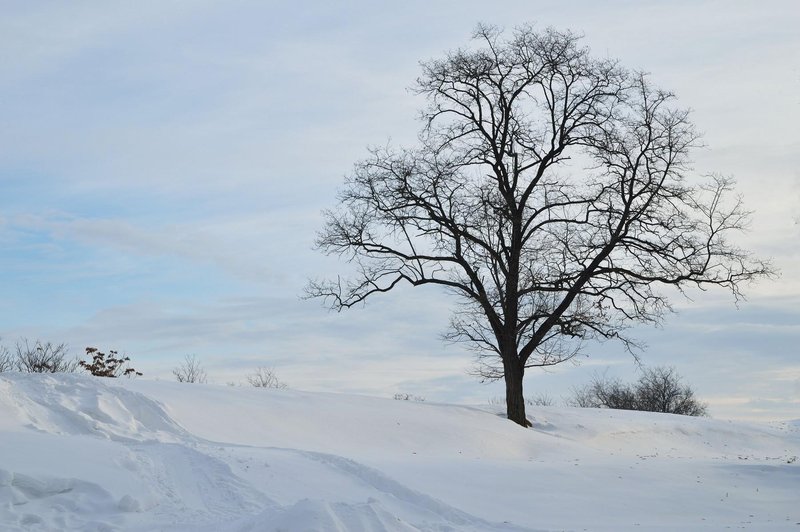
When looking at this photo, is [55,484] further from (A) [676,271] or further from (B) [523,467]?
(A) [676,271]

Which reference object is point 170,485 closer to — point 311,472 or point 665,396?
point 311,472

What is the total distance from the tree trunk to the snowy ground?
1296 millimetres

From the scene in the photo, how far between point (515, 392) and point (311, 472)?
1095cm

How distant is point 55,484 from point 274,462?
2919 millimetres

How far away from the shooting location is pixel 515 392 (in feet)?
68.1

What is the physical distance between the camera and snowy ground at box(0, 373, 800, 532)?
8.52m

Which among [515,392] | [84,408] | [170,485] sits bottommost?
[170,485]

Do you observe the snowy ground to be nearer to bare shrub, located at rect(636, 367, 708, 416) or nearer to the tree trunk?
the tree trunk

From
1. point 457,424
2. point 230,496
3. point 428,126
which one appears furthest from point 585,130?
point 230,496

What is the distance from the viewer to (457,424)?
58.7ft

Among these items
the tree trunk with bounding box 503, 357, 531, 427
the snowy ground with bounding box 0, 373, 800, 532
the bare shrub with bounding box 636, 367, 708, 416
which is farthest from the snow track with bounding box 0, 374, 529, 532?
the bare shrub with bounding box 636, 367, 708, 416

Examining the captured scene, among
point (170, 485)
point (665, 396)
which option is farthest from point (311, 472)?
point (665, 396)

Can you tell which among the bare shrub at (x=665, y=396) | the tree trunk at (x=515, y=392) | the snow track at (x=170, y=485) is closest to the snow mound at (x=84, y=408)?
the snow track at (x=170, y=485)

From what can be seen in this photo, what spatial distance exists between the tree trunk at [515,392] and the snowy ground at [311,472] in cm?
130
